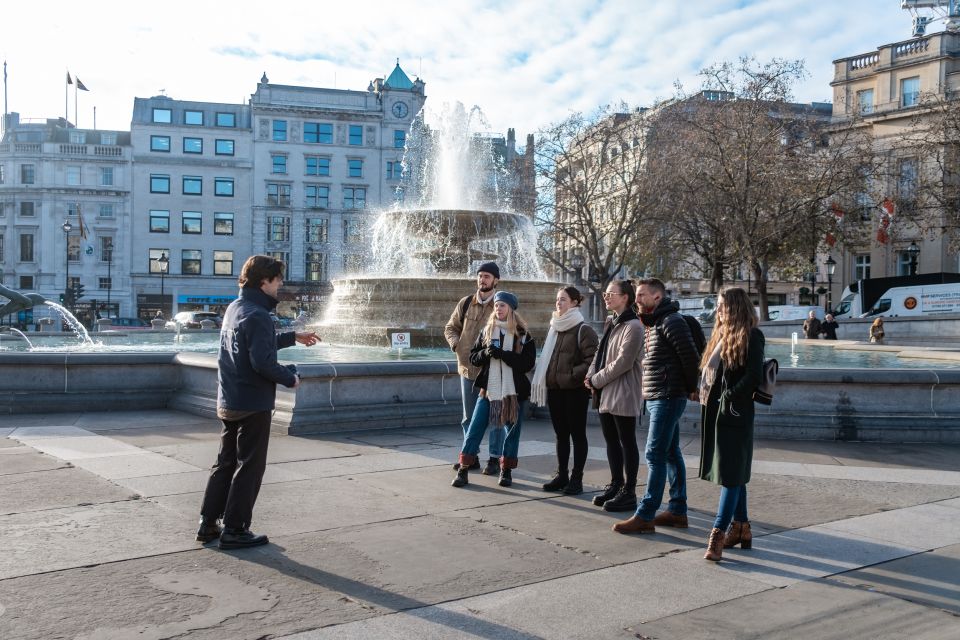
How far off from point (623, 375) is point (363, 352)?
9.65m

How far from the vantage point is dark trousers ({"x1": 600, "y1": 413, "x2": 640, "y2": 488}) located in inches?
246

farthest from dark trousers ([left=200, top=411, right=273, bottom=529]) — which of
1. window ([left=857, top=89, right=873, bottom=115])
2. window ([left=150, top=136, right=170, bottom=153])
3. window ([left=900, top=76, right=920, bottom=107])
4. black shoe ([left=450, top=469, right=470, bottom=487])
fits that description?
window ([left=150, top=136, right=170, bottom=153])

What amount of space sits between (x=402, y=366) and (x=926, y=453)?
5.67 metres

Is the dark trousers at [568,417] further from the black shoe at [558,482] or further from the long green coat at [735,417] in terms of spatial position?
the long green coat at [735,417]

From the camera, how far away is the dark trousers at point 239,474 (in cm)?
523

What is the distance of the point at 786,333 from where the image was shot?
117 ft

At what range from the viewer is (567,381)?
22.6 feet

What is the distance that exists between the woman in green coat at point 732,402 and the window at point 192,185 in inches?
2812

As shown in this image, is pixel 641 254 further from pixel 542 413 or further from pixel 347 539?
pixel 347 539

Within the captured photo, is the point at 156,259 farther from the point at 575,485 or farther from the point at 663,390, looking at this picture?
the point at 663,390

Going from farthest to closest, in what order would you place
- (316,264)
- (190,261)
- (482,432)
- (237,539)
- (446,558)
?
(316,264) → (190,261) → (482,432) → (237,539) → (446,558)

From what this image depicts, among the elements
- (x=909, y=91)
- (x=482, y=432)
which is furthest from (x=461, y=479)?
(x=909, y=91)

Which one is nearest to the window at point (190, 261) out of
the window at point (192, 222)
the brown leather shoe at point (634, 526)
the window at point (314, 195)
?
the window at point (192, 222)

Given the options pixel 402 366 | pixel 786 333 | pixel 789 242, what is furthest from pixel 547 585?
pixel 789 242
